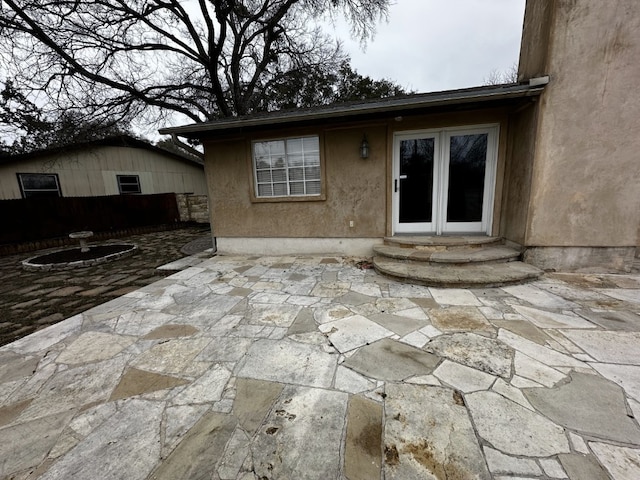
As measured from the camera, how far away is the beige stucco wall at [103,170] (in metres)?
8.76

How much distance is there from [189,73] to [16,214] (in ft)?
25.5

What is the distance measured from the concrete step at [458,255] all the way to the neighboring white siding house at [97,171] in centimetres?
1192

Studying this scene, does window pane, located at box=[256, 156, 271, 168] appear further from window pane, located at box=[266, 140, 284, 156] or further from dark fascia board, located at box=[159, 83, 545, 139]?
dark fascia board, located at box=[159, 83, 545, 139]

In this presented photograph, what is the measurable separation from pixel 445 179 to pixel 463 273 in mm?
1969

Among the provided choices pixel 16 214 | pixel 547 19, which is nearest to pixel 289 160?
pixel 547 19

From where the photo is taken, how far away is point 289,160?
540cm

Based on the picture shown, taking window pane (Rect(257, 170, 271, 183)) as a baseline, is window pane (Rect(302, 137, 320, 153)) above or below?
above

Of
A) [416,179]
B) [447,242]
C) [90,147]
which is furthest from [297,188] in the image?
[90,147]

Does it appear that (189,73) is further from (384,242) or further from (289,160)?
(384,242)

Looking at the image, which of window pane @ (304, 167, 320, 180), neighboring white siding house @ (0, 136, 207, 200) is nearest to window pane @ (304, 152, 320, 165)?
window pane @ (304, 167, 320, 180)

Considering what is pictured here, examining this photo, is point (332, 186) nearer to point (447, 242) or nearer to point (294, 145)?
point (294, 145)

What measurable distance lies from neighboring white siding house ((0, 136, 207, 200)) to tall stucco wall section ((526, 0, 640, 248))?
13.6m

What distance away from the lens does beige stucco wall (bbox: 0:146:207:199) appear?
28.7 ft

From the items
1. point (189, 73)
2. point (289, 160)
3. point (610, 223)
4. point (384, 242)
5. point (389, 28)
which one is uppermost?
point (389, 28)
